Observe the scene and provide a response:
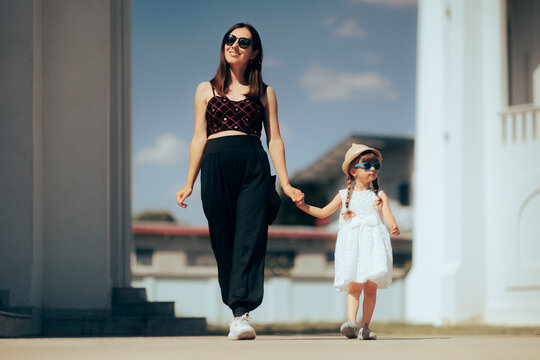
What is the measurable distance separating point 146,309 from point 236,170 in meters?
5.03

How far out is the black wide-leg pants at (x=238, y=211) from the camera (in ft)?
18.1

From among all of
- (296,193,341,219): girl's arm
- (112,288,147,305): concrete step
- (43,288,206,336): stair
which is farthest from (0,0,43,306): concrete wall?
(296,193,341,219): girl's arm

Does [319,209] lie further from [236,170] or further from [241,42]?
[241,42]

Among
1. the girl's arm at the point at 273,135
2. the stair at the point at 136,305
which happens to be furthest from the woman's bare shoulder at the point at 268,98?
the stair at the point at 136,305

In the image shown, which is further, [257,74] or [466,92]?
[466,92]

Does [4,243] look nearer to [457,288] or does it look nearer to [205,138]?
[205,138]

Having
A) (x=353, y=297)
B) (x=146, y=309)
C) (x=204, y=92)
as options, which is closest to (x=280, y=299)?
(x=146, y=309)

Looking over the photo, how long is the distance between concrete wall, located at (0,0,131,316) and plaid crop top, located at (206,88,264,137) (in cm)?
338

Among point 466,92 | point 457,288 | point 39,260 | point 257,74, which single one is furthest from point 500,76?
point 257,74

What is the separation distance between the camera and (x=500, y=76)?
2136 cm

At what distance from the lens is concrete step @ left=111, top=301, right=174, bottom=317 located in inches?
390

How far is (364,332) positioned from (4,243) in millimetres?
4108

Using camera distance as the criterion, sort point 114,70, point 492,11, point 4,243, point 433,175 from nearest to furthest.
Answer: point 4,243 → point 114,70 → point 492,11 → point 433,175

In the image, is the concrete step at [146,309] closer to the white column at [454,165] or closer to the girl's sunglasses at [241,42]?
the girl's sunglasses at [241,42]
